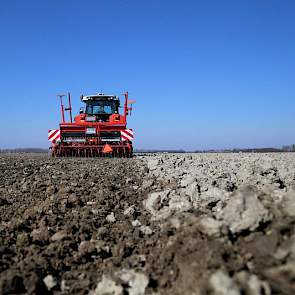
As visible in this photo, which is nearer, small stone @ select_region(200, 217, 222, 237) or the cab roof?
small stone @ select_region(200, 217, 222, 237)

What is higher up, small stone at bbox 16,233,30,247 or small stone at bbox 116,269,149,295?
small stone at bbox 16,233,30,247

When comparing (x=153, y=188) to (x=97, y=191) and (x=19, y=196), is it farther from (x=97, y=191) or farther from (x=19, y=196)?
(x=19, y=196)

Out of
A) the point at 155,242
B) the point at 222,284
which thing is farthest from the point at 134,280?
the point at 222,284

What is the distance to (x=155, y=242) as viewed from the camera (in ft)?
12.3

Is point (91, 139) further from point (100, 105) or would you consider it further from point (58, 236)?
point (58, 236)

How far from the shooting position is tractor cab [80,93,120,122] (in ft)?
61.2

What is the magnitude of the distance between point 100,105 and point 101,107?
10cm

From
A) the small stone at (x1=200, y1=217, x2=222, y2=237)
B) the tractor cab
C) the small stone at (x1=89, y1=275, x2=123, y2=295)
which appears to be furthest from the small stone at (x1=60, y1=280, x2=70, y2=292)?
the tractor cab

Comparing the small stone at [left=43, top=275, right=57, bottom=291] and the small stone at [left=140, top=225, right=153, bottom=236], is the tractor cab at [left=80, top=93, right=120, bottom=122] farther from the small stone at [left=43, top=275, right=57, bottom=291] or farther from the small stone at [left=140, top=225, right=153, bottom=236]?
Answer: the small stone at [left=43, top=275, right=57, bottom=291]

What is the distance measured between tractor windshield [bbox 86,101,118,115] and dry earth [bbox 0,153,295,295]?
13.1m

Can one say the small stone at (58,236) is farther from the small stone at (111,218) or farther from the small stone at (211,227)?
the small stone at (211,227)

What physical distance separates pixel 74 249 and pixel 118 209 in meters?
1.52

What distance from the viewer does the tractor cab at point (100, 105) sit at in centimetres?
1866

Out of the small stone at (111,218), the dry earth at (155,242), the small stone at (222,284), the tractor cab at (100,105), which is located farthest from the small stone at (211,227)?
the tractor cab at (100,105)
